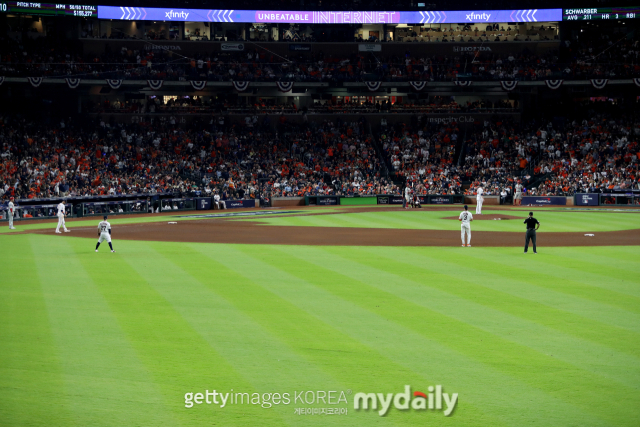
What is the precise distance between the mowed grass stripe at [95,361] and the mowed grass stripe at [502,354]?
517 cm

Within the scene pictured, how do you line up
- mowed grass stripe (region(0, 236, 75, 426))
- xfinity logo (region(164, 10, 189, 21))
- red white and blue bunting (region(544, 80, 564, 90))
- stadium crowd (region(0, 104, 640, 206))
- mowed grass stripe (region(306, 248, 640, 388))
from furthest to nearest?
xfinity logo (region(164, 10, 189, 21)) → red white and blue bunting (region(544, 80, 564, 90)) → stadium crowd (region(0, 104, 640, 206)) → mowed grass stripe (region(306, 248, 640, 388)) → mowed grass stripe (region(0, 236, 75, 426))

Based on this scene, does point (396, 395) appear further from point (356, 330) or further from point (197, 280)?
point (197, 280)

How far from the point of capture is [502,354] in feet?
35.4

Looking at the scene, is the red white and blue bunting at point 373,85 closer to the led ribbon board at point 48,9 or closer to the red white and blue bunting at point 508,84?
the red white and blue bunting at point 508,84

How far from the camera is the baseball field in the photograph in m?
8.55

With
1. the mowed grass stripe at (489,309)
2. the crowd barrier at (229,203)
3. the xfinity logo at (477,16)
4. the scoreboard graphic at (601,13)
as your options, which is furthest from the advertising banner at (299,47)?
the mowed grass stripe at (489,309)

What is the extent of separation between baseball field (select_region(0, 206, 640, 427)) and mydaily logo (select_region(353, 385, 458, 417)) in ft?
0.10

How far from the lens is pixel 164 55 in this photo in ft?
196

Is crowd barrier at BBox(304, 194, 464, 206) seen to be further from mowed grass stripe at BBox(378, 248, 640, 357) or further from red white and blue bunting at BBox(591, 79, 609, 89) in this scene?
mowed grass stripe at BBox(378, 248, 640, 357)

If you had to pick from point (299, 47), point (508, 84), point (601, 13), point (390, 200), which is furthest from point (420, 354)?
point (299, 47)

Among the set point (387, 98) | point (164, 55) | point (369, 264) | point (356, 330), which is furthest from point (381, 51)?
point (356, 330)

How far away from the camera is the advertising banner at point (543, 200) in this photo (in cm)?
5025

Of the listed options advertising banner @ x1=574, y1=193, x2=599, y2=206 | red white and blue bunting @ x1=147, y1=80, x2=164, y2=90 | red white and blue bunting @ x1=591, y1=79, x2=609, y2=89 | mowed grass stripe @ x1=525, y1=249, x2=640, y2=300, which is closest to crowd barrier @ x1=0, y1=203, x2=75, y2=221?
red white and blue bunting @ x1=147, y1=80, x2=164, y2=90

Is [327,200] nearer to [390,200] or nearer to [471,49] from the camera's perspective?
[390,200]
